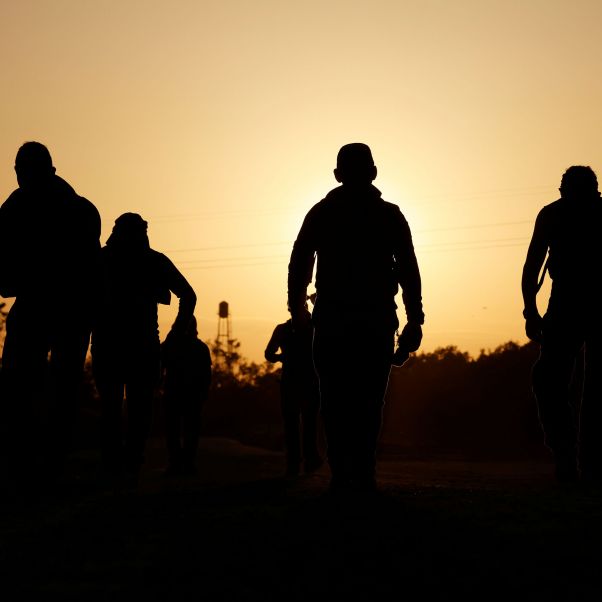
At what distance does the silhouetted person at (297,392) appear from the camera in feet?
43.9

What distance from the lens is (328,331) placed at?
754 cm

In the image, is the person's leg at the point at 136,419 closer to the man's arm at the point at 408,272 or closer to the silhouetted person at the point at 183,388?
the man's arm at the point at 408,272

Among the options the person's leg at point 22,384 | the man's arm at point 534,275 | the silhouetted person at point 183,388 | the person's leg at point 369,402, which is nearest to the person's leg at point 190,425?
the silhouetted person at point 183,388

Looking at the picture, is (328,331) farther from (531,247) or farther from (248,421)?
(248,421)

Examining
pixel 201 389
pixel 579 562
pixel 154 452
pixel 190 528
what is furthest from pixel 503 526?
pixel 154 452

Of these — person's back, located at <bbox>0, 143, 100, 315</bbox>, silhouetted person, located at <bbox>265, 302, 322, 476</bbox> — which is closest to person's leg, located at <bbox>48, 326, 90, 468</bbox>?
person's back, located at <bbox>0, 143, 100, 315</bbox>

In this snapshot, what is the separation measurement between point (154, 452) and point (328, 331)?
21.4 meters

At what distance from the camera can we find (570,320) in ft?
29.8

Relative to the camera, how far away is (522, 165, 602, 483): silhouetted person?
9.05 m

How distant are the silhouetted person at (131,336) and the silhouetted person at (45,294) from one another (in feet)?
5.20

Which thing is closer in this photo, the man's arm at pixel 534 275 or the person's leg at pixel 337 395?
the person's leg at pixel 337 395

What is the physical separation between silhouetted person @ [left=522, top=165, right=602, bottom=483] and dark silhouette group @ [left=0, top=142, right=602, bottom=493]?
0.01 m

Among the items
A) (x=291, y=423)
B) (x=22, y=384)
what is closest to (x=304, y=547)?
(x=22, y=384)

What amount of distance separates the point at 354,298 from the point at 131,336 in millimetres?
3024
